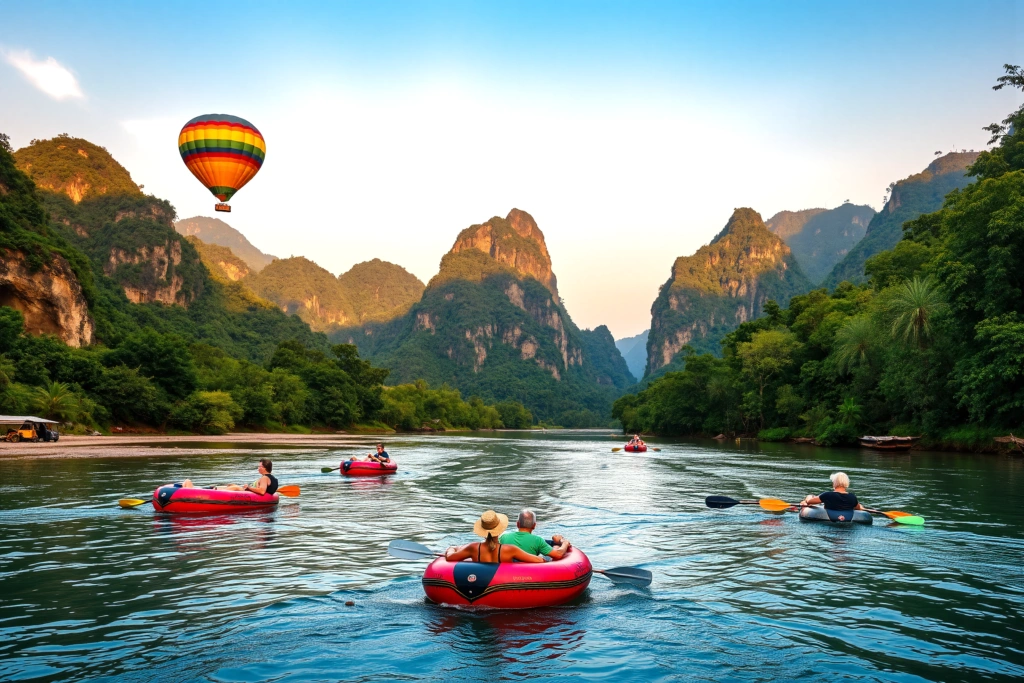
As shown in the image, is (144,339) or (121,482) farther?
(144,339)

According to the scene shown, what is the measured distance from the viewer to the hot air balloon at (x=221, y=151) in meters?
46.0

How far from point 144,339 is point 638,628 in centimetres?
7006

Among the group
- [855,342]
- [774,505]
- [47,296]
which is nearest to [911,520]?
[774,505]

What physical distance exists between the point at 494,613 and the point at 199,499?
11878 mm

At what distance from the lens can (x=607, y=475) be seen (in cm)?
3472

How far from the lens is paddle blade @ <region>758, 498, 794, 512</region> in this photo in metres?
19.1

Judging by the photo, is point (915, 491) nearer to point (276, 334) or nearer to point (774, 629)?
point (774, 629)

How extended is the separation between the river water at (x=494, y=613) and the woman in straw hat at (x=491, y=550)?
0.76 m

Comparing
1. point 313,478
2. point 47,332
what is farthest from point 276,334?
point 313,478

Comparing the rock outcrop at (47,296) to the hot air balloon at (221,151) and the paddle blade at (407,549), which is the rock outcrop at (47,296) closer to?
the hot air balloon at (221,151)

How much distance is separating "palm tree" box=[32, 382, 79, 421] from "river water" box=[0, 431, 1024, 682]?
3314 cm

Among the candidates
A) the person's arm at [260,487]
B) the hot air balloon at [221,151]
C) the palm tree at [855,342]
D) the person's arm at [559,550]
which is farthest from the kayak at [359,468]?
the palm tree at [855,342]

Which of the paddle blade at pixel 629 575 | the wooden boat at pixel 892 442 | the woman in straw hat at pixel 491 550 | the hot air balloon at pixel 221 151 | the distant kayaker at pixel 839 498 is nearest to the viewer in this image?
the woman in straw hat at pixel 491 550

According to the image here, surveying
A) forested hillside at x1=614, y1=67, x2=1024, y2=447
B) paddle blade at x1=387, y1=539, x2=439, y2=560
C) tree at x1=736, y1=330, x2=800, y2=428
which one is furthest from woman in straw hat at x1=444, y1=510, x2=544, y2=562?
tree at x1=736, y1=330, x2=800, y2=428
